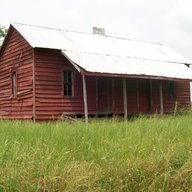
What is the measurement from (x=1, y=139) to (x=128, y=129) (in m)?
3.60

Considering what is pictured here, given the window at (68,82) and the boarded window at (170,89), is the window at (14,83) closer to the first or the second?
the window at (68,82)

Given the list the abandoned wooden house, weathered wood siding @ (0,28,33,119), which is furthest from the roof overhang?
weathered wood siding @ (0,28,33,119)

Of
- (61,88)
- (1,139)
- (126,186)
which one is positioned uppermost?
(61,88)

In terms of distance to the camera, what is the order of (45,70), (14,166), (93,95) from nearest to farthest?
(14,166), (45,70), (93,95)

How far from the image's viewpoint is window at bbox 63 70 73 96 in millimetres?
21281

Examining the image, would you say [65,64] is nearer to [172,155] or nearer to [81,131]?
[81,131]

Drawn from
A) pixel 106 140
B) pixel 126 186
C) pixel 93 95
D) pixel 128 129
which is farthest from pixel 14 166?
pixel 93 95

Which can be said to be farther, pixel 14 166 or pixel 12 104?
pixel 12 104

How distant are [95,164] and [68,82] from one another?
1457cm

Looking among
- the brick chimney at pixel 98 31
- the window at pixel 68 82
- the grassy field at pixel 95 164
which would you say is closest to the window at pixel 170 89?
the brick chimney at pixel 98 31

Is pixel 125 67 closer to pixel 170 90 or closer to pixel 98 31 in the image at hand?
pixel 170 90

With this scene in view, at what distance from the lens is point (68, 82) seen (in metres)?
21.3

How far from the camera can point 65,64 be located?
21.1m

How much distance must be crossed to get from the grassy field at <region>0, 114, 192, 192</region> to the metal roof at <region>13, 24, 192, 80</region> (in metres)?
10.3
